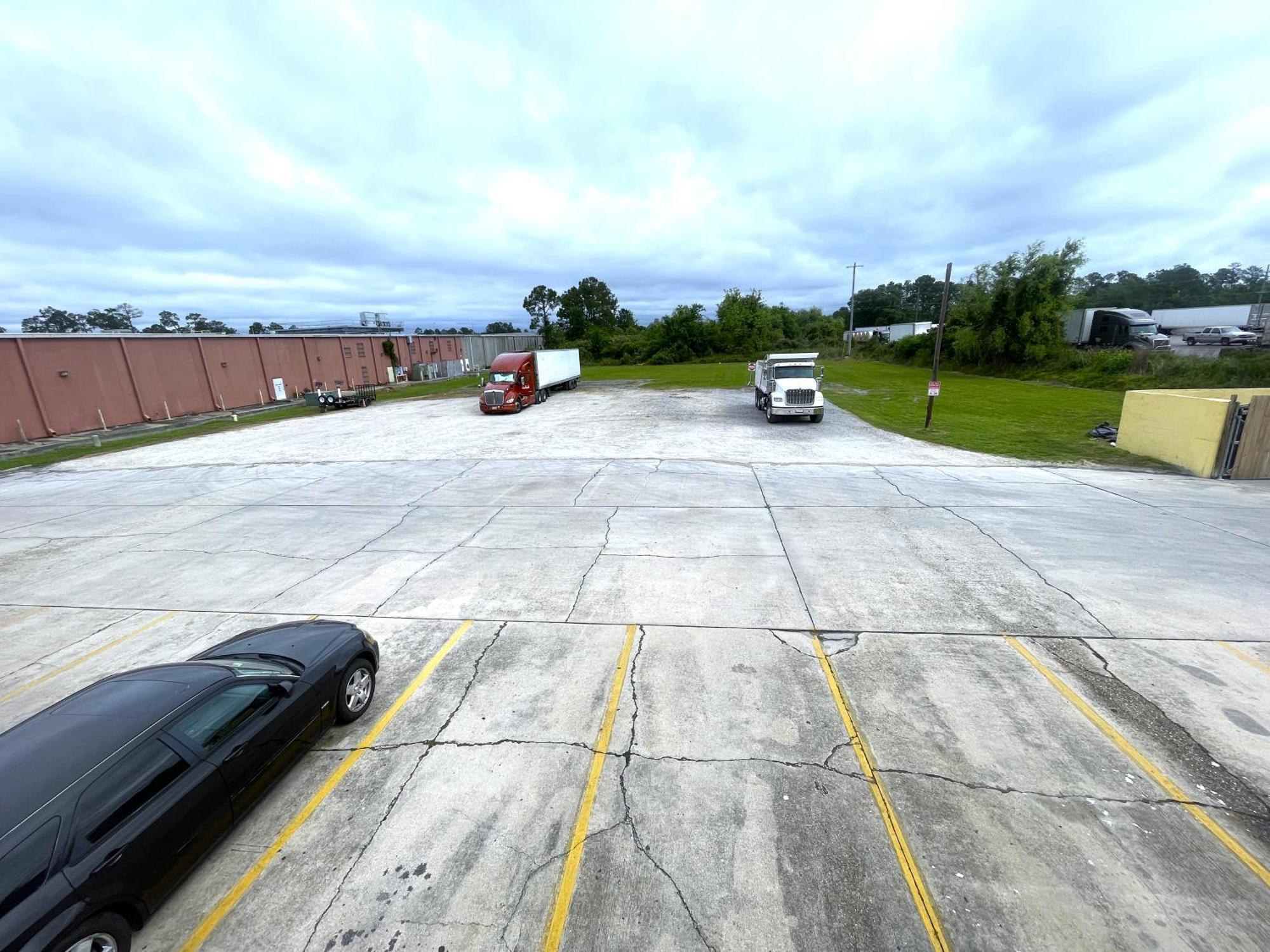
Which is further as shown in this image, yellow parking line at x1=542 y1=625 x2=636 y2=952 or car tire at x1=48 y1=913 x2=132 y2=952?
yellow parking line at x1=542 y1=625 x2=636 y2=952

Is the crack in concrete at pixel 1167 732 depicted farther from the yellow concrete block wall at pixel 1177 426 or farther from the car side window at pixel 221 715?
the yellow concrete block wall at pixel 1177 426

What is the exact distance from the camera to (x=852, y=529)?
10.2 m

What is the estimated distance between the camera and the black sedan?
2850mm

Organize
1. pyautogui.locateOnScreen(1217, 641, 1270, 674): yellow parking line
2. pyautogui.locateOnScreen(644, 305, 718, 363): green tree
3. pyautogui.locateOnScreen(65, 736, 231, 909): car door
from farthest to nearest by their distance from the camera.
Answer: pyautogui.locateOnScreen(644, 305, 718, 363): green tree < pyautogui.locateOnScreen(1217, 641, 1270, 674): yellow parking line < pyautogui.locateOnScreen(65, 736, 231, 909): car door

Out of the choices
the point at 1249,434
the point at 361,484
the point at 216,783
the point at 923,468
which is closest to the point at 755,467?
the point at 923,468

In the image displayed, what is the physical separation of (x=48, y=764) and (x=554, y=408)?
27263mm

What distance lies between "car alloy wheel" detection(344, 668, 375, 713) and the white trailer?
26.5 metres

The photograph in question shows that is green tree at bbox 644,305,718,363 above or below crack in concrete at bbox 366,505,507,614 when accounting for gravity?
above

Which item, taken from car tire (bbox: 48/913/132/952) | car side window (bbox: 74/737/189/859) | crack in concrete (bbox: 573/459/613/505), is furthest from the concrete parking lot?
car side window (bbox: 74/737/189/859)

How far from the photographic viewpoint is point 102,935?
299 centimetres

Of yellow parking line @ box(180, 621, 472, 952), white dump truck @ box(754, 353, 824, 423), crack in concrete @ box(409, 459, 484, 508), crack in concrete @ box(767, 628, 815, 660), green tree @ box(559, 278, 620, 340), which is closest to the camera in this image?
yellow parking line @ box(180, 621, 472, 952)

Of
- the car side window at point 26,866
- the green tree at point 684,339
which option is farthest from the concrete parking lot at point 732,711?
the green tree at point 684,339

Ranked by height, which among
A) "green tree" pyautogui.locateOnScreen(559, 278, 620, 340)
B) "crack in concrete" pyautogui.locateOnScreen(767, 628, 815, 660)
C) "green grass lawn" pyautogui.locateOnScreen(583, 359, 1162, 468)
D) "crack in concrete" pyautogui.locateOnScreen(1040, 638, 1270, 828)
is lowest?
"green grass lawn" pyautogui.locateOnScreen(583, 359, 1162, 468)

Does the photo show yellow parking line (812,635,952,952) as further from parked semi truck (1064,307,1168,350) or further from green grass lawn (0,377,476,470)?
parked semi truck (1064,307,1168,350)
